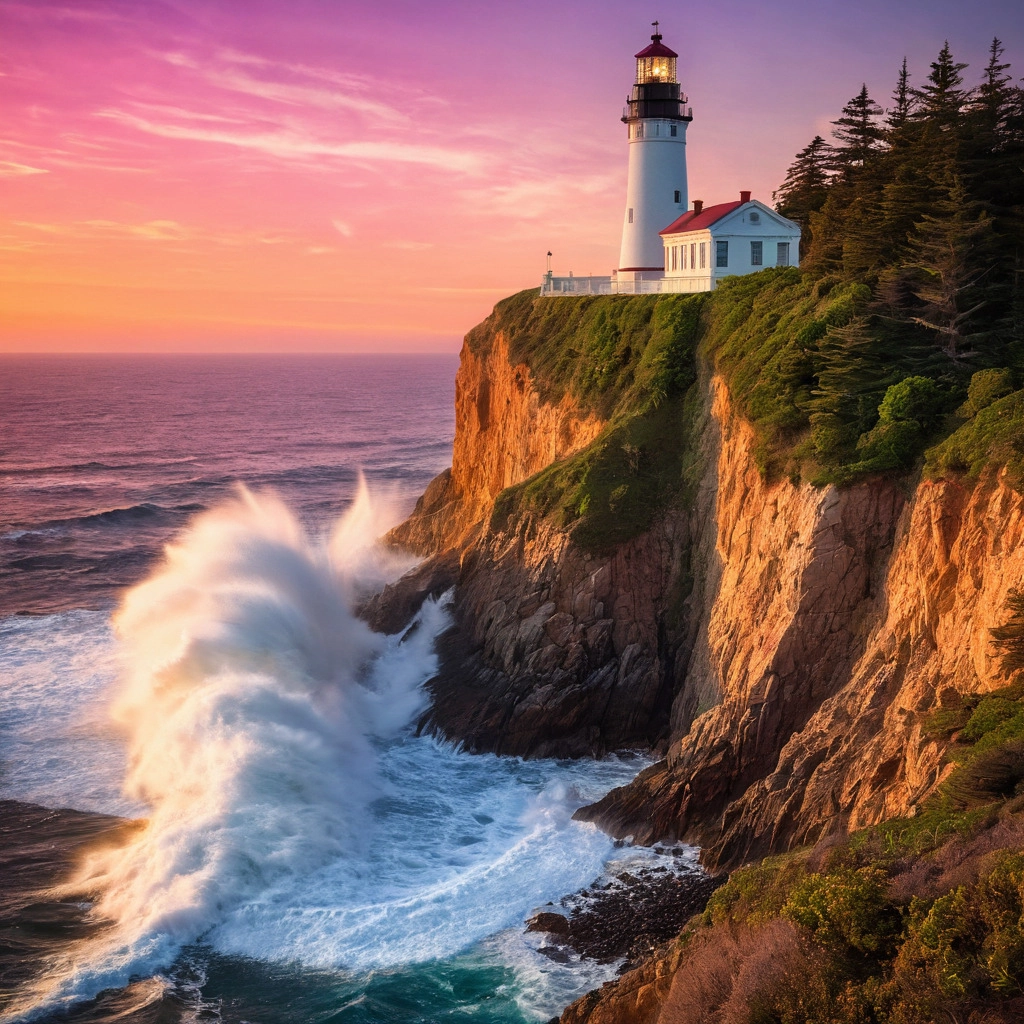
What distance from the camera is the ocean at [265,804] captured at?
17547mm

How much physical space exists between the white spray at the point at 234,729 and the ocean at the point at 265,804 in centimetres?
7

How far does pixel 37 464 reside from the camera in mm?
78812

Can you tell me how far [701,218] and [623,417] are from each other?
37.7 feet

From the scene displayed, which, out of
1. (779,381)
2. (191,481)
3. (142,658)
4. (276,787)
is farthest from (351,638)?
(191,481)

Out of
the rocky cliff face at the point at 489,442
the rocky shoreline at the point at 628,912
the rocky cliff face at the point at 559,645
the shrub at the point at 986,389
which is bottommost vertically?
the rocky shoreline at the point at 628,912

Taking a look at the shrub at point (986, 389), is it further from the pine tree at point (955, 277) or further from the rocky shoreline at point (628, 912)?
the rocky shoreline at point (628, 912)

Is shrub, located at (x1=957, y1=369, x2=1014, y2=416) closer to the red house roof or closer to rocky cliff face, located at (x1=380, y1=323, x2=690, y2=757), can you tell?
rocky cliff face, located at (x1=380, y1=323, x2=690, y2=757)

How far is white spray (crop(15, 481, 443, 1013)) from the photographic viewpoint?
1983 cm

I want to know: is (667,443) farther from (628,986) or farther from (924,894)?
(924,894)

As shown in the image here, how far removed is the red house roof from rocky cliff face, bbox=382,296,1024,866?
9.29 metres

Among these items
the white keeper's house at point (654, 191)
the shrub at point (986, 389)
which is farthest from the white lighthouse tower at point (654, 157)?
the shrub at point (986, 389)

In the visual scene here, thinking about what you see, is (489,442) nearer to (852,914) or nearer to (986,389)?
(986,389)

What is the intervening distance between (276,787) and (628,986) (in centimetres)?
1174

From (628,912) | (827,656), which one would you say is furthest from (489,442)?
(628,912)
